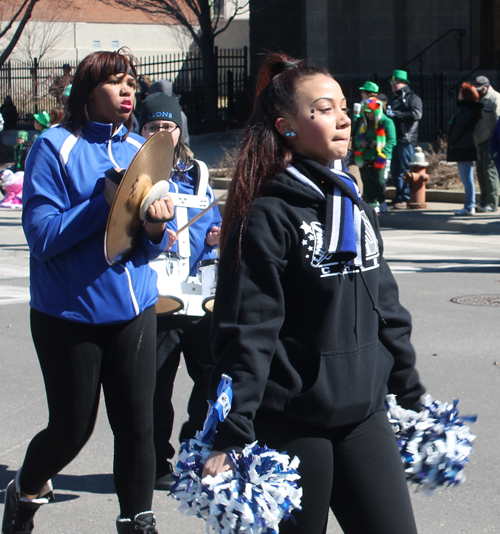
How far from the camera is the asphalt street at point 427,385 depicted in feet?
12.4

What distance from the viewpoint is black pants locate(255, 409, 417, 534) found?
Result: 233cm

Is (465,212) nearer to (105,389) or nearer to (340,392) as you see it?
(105,389)

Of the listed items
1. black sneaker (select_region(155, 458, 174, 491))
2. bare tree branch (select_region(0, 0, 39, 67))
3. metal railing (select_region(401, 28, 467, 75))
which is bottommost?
black sneaker (select_region(155, 458, 174, 491))

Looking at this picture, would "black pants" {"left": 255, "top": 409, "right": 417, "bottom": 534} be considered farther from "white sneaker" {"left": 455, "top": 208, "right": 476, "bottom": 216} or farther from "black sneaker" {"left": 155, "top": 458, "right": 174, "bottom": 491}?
"white sneaker" {"left": 455, "top": 208, "right": 476, "bottom": 216}

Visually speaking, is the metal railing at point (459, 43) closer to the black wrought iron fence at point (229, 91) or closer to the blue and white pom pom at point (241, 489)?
the black wrought iron fence at point (229, 91)

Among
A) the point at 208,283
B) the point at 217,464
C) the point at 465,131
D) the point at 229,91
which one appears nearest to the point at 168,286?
the point at 208,283

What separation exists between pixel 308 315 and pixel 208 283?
6.03 ft

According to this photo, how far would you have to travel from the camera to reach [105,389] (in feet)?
10.6

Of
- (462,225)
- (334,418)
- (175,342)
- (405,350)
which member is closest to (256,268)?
(334,418)

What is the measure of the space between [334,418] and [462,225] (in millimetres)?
11145

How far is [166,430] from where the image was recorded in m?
4.12

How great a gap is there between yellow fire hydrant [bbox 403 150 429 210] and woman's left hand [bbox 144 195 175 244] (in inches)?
470

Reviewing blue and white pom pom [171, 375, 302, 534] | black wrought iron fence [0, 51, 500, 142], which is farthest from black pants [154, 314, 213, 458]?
black wrought iron fence [0, 51, 500, 142]

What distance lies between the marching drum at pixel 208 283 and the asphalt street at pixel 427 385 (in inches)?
35.7
